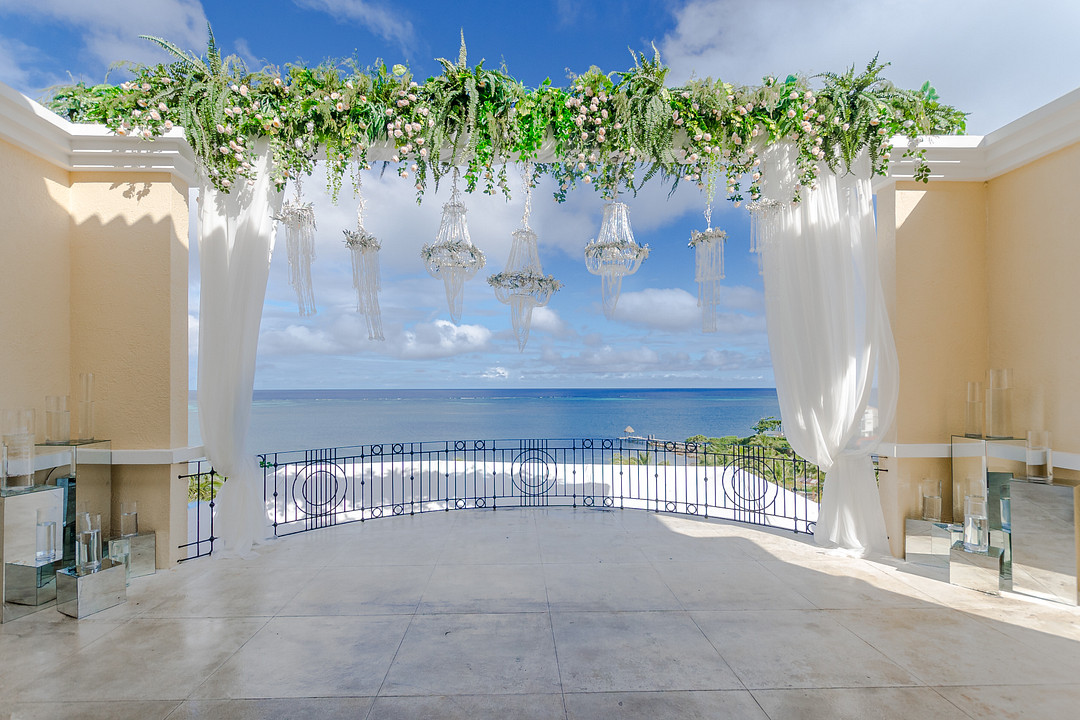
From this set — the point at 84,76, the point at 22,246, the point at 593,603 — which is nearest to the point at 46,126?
the point at 84,76

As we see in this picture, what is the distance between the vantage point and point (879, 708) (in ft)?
7.25

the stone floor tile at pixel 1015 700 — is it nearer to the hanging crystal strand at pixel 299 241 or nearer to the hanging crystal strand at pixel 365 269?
the hanging crystal strand at pixel 365 269

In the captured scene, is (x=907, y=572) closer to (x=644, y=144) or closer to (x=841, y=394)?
(x=841, y=394)

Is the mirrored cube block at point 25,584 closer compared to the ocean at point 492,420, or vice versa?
the mirrored cube block at point 25,584

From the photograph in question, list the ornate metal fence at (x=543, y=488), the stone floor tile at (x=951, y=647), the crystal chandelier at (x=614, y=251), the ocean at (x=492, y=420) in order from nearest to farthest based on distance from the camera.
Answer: the stone floor tile at (x=951, y=647) → the crystal chandelier at (x=614, y=251) → the ornate metal fence at (x=543, y=488) → the ocean at (x=492, y=420)

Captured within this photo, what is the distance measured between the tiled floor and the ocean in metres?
24.3

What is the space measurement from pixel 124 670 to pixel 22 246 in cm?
316

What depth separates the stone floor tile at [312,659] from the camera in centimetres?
237

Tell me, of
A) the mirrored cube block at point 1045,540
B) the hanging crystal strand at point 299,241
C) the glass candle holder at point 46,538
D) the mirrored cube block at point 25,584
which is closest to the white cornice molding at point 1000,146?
the mirrored cube block at point 1045,540

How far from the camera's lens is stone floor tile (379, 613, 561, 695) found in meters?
2.39

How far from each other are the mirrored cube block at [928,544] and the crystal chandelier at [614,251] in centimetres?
321

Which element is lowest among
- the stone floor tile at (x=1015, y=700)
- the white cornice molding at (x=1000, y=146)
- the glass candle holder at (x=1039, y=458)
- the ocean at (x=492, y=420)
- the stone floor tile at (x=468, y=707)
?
the ocean at (x=492, y=420)

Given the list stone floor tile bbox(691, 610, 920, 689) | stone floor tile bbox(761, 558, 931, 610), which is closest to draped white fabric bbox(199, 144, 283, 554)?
stone floor tile bbox(691, 610, 920, 689)

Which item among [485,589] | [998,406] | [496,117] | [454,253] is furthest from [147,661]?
[998,406]
